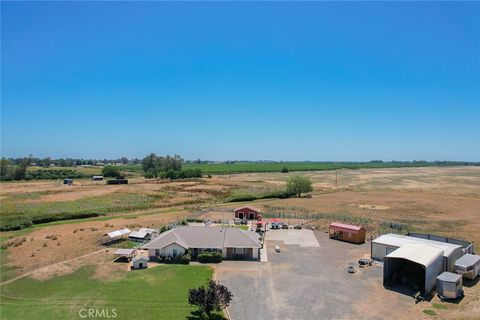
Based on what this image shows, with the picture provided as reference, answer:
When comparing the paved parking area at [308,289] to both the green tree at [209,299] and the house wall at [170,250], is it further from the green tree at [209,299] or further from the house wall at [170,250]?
the house wall at [170,250]

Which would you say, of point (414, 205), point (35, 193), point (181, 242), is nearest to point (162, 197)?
point (35, 193)

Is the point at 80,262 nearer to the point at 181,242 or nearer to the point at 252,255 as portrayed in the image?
the point at 181,242

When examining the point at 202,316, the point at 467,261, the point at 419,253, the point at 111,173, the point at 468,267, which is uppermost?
the point at 111,173

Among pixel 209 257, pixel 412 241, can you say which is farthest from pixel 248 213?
pixel 412 241

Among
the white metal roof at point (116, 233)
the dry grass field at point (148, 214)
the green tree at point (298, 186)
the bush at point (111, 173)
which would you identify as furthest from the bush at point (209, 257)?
the bush at point (111, 173)

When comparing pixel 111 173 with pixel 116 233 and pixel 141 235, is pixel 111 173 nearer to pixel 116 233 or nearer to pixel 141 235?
pixel 116 233

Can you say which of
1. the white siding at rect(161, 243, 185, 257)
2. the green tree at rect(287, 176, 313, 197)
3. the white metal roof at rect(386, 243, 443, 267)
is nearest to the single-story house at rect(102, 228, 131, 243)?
the white siding at rect(161, 243, 185, 257)
